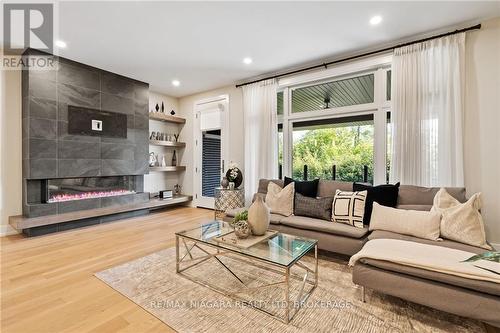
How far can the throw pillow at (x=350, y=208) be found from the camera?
2.68 m

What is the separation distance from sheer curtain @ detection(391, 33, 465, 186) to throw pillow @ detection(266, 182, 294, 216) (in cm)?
141

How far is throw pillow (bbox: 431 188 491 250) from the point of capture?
2088 mm

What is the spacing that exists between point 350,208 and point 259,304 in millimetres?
1539

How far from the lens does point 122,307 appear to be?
1.81 meters

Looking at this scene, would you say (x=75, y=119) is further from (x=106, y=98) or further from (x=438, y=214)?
(x=438, y=214)

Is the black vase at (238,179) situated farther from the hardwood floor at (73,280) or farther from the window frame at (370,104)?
the window frame at (370,104)

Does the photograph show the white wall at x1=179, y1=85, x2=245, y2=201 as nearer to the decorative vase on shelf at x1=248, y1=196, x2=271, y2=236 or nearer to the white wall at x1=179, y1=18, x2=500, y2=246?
the decorative vase on shelf at x1=248, y1=196, x2=271, y2=236

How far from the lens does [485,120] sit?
2.71 m

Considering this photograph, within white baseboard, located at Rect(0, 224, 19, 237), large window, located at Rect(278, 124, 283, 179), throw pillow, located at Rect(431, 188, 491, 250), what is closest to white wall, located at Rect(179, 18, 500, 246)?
throw pillow, located at Rect(431, 188, 491, 250)

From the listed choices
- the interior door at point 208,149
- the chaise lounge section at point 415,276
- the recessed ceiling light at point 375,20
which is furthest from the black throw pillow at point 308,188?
the interior door at point 208,149

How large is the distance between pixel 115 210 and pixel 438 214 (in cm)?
472

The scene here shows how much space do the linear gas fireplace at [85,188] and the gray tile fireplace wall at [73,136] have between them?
146mm

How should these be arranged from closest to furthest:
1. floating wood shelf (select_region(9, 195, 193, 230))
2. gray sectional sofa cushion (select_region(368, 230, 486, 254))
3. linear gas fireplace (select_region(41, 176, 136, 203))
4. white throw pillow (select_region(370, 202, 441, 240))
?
gray sectional sofa cushion (select_region(368, 230, 486, 254)) < white throw pillow (select_region(370, 202, 441, 240)) < floating wood shelf (select_region(9, 195, 193, 230)) < linear gas fireplace (select_region(41, 176, 136, 203))

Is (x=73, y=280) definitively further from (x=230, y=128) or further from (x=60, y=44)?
(x=230, y=128)
